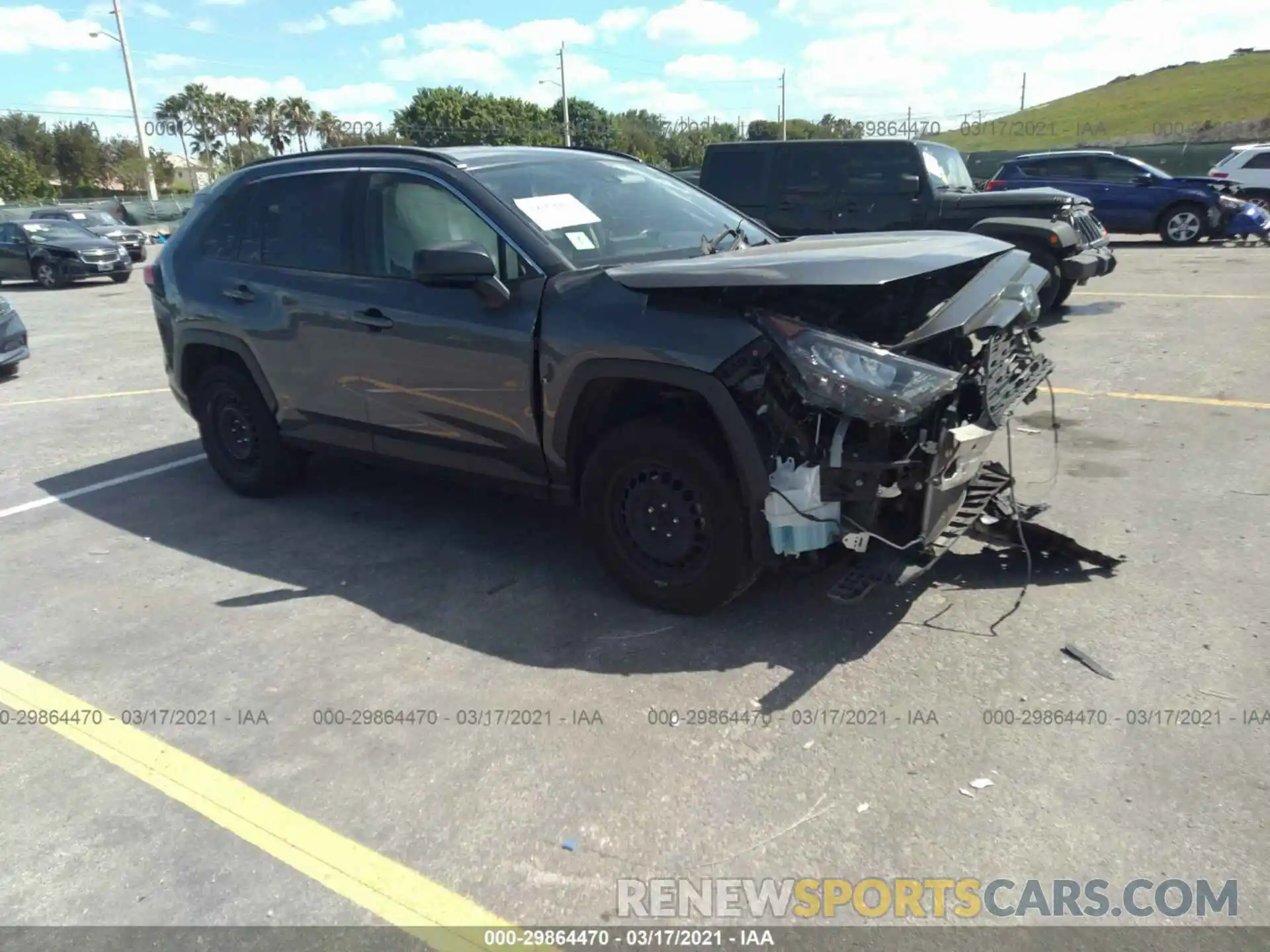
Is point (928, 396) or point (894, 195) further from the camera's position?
point (894, 195)

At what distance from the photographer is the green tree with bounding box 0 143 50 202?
50.8 meters

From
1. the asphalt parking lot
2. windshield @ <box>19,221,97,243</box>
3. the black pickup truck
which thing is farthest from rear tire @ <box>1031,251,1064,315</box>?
A: windshield @ <box>19,221,97,243</box>

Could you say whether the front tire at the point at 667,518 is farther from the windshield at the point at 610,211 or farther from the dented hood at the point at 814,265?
the windshield at the point at 610,211

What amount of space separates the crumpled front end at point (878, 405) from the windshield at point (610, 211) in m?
1.17

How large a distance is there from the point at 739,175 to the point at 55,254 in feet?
53.4

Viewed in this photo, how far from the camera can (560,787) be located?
3.02m

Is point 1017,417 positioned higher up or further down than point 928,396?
further down

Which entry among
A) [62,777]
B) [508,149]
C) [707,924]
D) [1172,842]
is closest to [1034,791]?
[1172,842]

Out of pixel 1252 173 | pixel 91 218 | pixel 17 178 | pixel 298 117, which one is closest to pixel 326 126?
pixel 298 117

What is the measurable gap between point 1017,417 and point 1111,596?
313 cm

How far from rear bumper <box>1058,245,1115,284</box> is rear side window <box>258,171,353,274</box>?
7991mm

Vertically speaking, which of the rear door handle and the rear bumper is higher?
the rear door handle

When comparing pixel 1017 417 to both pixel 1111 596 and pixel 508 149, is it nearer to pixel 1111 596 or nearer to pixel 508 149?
pixel 1111 596

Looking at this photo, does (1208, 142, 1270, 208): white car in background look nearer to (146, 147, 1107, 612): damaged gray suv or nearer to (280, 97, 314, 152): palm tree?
(146, 147, 1107, 612): damaged gray suv
